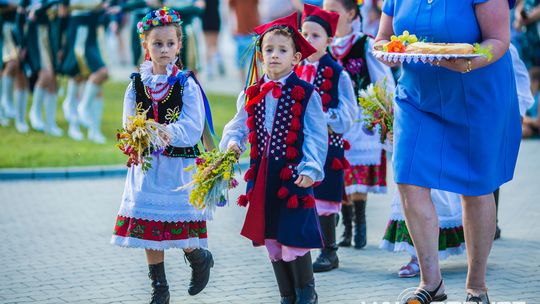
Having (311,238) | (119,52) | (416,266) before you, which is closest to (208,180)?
(311,238)

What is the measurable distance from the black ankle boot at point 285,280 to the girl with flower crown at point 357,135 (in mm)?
2041

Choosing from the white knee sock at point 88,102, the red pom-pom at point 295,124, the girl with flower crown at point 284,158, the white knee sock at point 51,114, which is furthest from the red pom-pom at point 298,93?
the white knee sock at point 51,114

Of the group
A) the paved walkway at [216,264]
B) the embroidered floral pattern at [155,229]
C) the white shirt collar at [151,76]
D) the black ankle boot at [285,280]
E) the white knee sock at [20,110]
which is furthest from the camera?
the white knee sock at [20,110]

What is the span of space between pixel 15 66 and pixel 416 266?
32.6 ft

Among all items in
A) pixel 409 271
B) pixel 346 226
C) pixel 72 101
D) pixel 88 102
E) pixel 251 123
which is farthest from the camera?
pixel 72 101

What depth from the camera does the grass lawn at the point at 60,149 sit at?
11.9m

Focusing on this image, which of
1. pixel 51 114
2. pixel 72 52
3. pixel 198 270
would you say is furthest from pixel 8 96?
pixel 198 270

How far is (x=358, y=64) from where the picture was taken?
773cm

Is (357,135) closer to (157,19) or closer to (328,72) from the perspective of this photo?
(328,72)

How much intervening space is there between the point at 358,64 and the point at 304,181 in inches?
92.2

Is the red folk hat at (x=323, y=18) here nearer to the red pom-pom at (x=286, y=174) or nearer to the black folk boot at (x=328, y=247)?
the black folk boot at (x=328, y=247)

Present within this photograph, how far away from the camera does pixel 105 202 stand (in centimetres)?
993

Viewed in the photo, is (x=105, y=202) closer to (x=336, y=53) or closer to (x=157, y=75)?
(x=336, y=53)

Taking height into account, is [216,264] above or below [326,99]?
below
